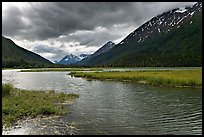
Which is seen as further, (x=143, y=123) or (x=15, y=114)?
(x=15, y=114)

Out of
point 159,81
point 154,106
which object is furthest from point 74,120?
point 159,81

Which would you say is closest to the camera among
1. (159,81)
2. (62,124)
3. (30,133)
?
(30,133)

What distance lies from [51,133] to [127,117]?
345 inches

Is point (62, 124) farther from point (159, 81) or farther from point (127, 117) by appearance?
point (159, 81)

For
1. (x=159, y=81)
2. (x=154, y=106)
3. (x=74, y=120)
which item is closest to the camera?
(x=74, y=120)

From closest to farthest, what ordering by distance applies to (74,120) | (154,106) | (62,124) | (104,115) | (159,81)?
(62,124), (74,120), (104,115), (154,106), (159,81)

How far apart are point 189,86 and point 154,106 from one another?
25.2m

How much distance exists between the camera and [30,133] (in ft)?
64.4

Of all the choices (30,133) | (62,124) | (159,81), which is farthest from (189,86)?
(30,133)

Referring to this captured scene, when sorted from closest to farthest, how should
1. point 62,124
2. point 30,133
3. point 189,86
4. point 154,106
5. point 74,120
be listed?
point 30,133 → point 62,124 → point 74,120 → point 154,106 → point 189,86

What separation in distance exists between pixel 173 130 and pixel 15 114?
14.6 metres

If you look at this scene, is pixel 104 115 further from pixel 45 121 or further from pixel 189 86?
pixel 189 86

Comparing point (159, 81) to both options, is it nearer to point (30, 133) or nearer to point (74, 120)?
point (74, 120)

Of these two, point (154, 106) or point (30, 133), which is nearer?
point (30, 133)
